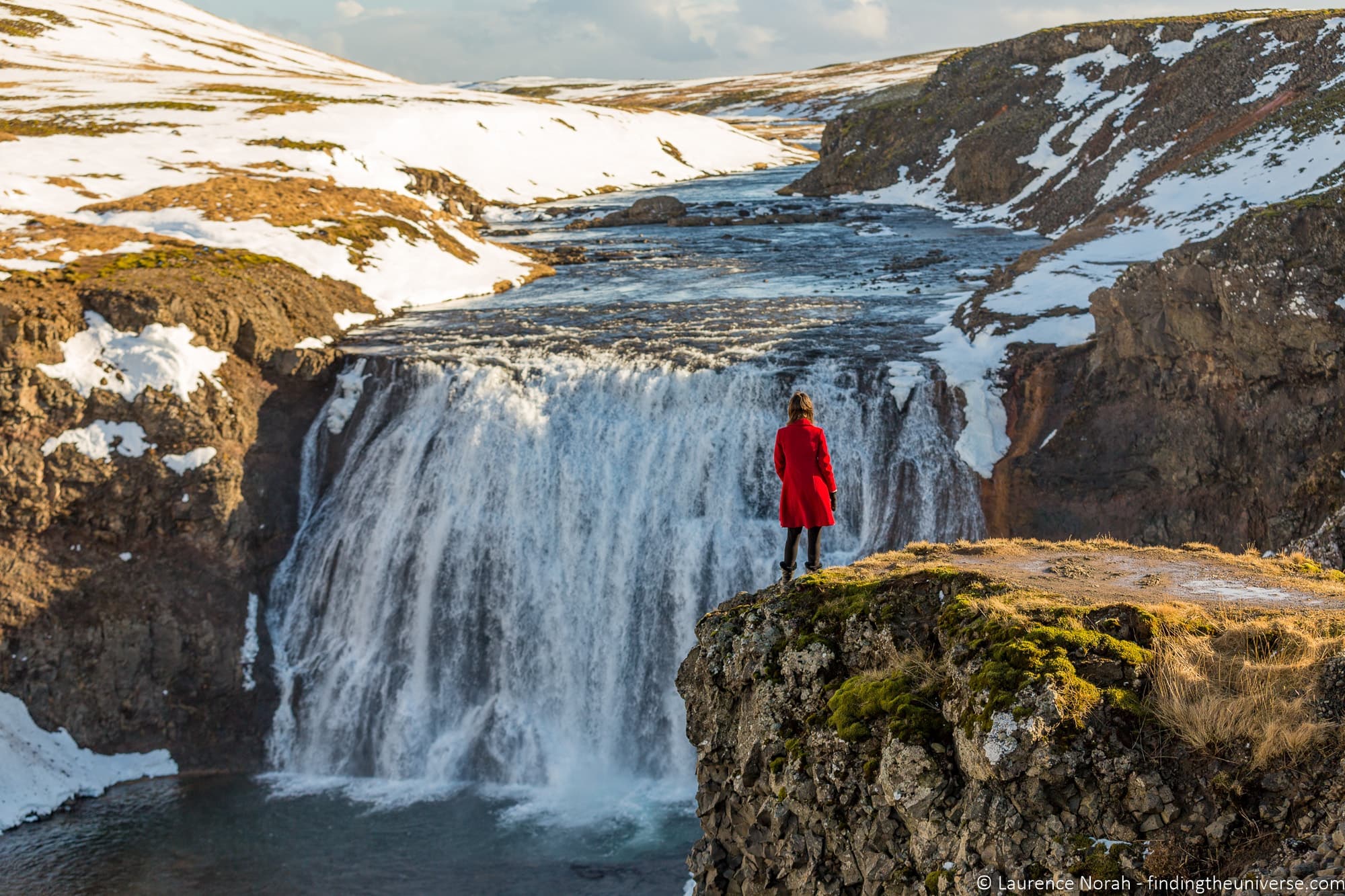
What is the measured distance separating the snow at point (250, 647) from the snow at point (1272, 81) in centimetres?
3467

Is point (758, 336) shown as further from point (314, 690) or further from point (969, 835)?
point (969, 835)

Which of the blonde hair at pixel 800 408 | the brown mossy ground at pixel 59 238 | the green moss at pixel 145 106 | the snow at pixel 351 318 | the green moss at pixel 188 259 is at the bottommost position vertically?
the blonde hair at pixel 800 408

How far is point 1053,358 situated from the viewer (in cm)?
2330

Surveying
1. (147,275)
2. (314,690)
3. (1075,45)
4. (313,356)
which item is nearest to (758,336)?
(313,356)

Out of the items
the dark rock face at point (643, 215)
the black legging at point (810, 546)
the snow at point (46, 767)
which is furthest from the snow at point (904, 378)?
the dark rock face at point (643, 215)

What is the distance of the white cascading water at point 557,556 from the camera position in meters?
21.3

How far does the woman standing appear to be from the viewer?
35.9ft

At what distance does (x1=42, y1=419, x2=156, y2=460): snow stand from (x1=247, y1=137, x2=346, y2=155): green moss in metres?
24.1

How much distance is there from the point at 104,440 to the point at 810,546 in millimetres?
17201

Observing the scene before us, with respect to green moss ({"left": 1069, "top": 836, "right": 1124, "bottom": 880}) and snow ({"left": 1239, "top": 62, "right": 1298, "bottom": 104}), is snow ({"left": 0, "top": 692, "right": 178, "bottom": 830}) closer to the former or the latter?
green moss ({"left": 1069, "top": 836, "right": 1124, "bottom": 880})

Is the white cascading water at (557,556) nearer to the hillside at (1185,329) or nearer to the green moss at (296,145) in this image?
the hillside at (1185,329)

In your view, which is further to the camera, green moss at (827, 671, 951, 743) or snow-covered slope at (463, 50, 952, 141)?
snow-covered slope at (463, 50, 952, 141)

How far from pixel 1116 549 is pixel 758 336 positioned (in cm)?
1543

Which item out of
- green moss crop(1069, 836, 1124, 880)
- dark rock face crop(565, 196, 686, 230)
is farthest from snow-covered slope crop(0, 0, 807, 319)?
green moss crop(1069, 836, 1124, 880)
